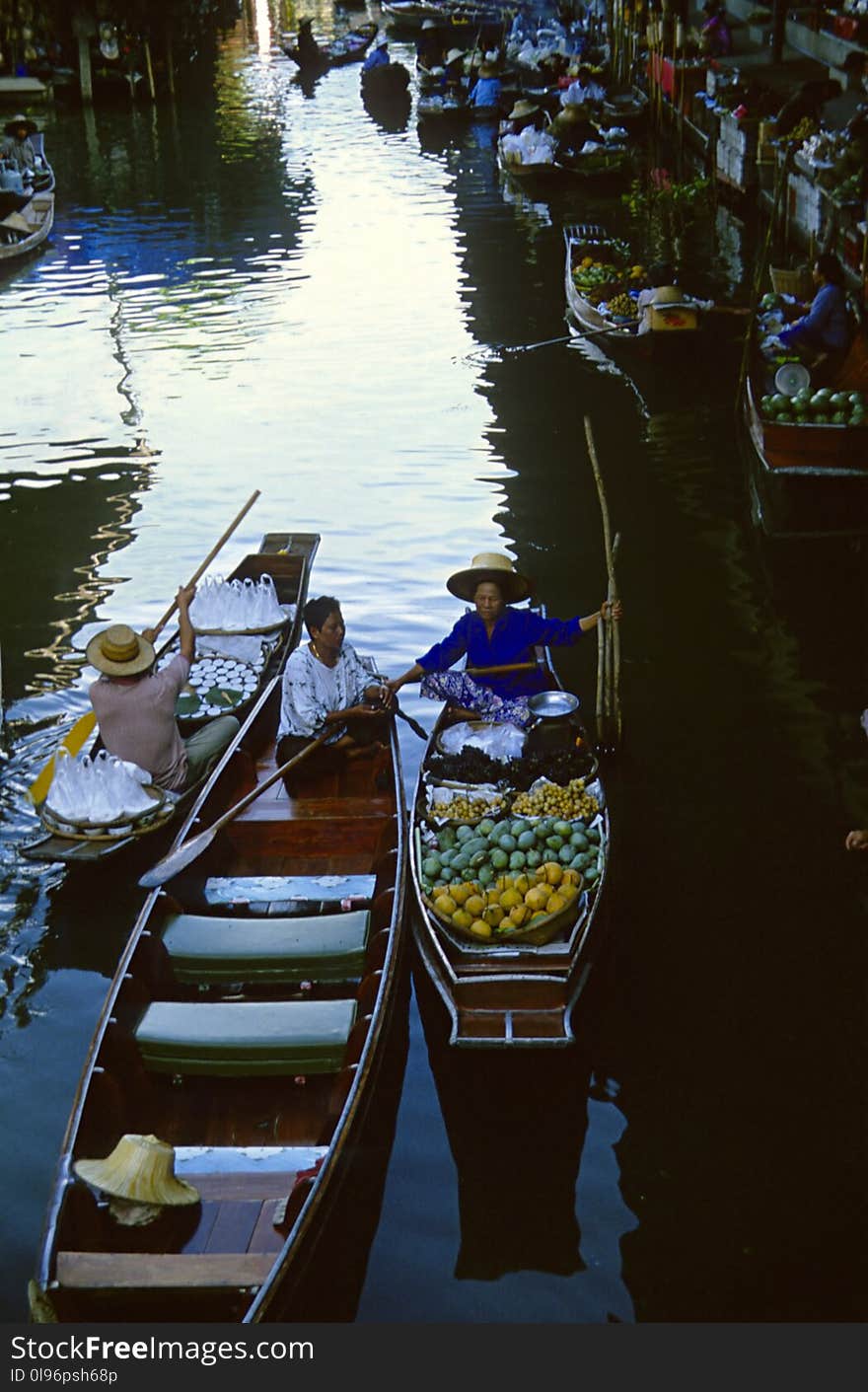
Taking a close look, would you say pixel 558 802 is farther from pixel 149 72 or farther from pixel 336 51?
pixel 336 51

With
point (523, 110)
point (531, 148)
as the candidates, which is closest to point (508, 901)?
point (531, 148)

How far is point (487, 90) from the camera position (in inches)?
1410

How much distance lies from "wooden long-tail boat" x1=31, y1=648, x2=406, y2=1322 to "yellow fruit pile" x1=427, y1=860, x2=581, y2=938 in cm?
33

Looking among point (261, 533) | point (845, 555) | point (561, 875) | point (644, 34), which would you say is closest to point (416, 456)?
point (261, 533)

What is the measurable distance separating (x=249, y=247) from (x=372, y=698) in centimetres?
1754

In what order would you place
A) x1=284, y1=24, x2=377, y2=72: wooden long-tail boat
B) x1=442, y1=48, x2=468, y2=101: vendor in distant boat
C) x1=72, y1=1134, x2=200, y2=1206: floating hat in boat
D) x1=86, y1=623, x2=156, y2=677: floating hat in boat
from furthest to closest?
1. x1=284, y1=24, x2=377, y2=72: wooden long-tail boat
2. x1=442, y1=48, x2=468, y2=101: vendor in distant boat
3. x1=86, y1=623, x2=156, y2=677: floating hat in boat
4. x1=72, y1=1134, x2=200, y2=1206: floating hat in boat

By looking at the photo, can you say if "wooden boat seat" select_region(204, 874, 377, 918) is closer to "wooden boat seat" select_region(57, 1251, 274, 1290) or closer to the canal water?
the canal water

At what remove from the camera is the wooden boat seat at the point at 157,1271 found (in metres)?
4.86

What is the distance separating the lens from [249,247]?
23.9 meters

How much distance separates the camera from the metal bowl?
8.31 m

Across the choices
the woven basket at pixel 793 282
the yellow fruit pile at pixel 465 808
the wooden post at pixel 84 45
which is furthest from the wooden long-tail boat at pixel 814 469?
the wooden post at pixel 84 45

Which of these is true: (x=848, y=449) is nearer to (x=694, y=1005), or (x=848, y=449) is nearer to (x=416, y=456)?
(x=416, y=456)

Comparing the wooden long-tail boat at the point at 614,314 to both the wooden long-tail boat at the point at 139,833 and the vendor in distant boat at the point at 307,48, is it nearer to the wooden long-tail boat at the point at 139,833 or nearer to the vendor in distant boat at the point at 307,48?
the wooden long-tail boat at the point at 139,833

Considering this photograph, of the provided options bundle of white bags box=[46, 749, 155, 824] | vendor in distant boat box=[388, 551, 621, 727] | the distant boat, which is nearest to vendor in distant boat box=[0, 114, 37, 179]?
the distant boat
